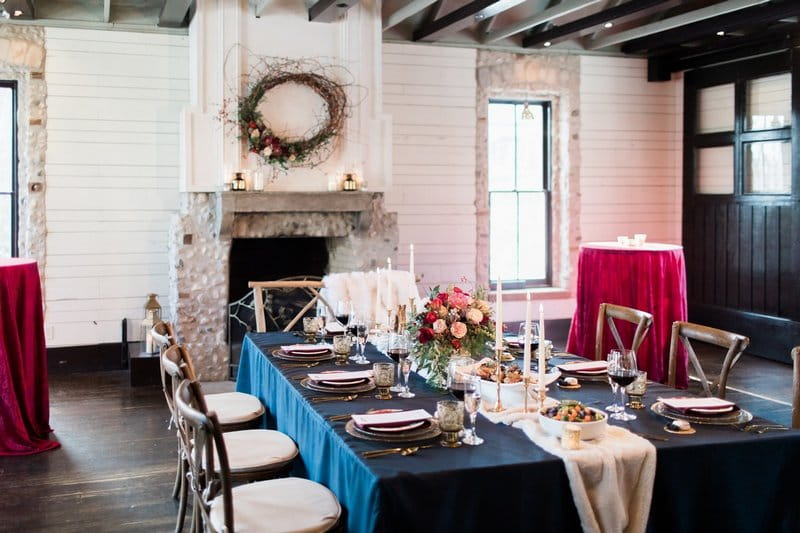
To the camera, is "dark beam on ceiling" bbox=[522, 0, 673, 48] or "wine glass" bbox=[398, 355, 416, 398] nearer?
"wine glass" bbox=[398, 355, 416, 398]

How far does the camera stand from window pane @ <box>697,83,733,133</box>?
8.43 m

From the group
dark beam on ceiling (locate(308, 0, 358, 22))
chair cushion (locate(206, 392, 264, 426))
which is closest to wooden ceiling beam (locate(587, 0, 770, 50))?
dark beam on ceiling (locate(308, 0, 358, 22))

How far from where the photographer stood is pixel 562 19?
8.13 m

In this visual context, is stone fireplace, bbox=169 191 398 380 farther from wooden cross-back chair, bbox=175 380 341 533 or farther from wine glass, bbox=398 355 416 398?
wooden cross-back chair, bbox=175 380 341 533

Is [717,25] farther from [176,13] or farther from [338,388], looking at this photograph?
[338,388]

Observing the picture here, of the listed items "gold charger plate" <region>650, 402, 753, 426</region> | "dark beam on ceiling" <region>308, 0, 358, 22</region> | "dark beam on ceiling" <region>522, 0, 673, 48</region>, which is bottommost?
"gold charger plate" <region>650, 402, 753, 426</region>

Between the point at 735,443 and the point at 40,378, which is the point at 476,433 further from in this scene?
A: the point at 40,378

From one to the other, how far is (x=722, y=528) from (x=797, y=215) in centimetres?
573

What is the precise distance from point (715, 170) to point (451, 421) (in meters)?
6.92

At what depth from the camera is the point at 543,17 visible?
23.3ft

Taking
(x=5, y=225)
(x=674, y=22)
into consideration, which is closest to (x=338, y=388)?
(x=5, y=225)

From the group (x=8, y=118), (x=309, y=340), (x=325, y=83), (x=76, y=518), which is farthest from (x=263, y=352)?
(x=8, y=118)

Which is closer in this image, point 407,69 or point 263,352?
point 263,352

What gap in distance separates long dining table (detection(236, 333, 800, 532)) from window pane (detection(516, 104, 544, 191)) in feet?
19.8
